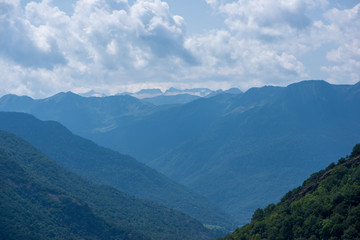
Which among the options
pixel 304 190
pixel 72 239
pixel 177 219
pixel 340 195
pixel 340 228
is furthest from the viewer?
pixel 177 219

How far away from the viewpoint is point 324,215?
2203 inches

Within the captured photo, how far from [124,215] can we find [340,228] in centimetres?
14104

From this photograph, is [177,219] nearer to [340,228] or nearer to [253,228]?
[253,228]

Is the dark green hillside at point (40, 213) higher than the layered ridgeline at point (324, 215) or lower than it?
lower

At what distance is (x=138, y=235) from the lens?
6004 inches

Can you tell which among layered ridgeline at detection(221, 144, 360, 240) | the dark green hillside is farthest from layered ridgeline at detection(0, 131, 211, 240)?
layered ridgeline at detection(221, 144, 360, 240)

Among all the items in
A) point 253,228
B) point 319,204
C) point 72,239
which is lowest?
point 72,239

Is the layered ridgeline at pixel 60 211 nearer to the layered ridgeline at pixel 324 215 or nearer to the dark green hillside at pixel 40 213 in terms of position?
the dark green hillside at pixel 40 213

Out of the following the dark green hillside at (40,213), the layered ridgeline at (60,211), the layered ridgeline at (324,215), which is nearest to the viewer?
the layered ridgeline at (324,215)

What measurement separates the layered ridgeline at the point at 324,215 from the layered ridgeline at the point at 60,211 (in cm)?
7971

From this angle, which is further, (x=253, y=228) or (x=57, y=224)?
(x=57, y=224)

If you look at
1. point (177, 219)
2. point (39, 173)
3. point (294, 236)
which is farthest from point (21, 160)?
point (294, 236)

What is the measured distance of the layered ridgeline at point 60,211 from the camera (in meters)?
129

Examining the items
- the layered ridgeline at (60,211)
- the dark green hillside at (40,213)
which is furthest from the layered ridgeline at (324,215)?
the layered ridgeline at (60,211)
